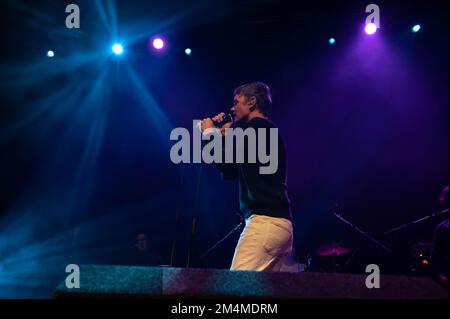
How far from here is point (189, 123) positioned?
21.5 ft

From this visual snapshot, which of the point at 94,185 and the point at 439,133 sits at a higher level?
the point at 439,133

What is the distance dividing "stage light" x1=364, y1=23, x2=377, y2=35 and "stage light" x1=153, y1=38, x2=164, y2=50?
296cm

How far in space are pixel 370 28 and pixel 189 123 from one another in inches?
120

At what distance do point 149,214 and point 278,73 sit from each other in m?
3.21

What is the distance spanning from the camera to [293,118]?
6402 mm

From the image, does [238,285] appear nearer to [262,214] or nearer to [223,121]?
[262,214]

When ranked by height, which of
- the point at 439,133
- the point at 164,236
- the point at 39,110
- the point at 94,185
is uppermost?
the point at 39,110

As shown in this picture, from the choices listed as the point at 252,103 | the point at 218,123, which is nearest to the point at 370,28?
the point at 252,103

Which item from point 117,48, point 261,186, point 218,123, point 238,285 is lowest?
point 238,285

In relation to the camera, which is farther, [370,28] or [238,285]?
[370,28]

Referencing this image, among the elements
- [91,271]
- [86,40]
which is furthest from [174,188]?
[91,271]

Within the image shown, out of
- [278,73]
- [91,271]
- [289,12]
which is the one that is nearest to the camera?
[91,271]

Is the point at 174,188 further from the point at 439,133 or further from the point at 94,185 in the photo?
the point at 439,133

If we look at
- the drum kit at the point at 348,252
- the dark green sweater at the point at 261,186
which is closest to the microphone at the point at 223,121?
the dark green sweater at the point at 261,186
